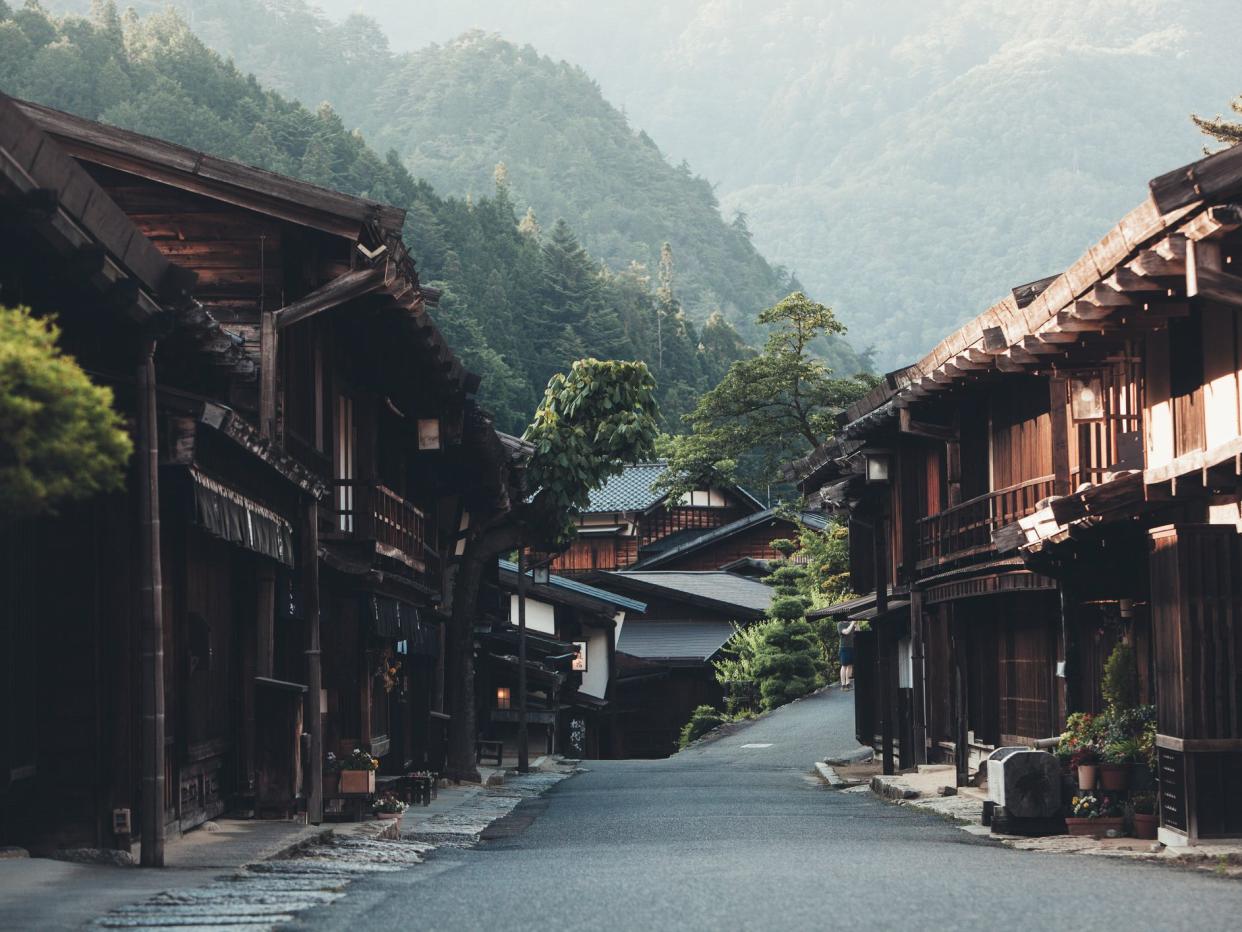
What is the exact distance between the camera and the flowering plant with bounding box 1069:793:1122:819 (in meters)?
17.0

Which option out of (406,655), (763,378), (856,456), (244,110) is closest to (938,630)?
(856,456)

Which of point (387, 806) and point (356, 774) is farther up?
point (356, 774)

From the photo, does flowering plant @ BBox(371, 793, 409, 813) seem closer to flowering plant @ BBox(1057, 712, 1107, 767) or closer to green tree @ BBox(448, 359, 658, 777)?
flowering plant @ BBox(1057, 712, 1107, 767)

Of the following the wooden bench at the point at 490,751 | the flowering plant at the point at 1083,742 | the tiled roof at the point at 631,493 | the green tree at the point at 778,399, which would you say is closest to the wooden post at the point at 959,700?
the flowering plant at the point at 1083,742

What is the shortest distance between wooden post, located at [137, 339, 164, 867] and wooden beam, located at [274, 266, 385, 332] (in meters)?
6.22

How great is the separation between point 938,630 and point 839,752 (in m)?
11.5

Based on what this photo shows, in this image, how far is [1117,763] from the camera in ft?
55.9

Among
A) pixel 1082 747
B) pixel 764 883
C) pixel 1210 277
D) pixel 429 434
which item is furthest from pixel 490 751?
pixel 1210 277

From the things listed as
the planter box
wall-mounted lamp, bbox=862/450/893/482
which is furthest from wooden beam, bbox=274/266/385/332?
wall-mounted lamp, bbox=862/450/893/482

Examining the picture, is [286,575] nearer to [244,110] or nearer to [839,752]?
[839,752]

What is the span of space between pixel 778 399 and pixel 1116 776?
40.5 metres

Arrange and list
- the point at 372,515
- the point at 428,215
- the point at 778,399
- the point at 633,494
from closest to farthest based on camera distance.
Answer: the point at 372,515 → the point at 778,399 → the point at 633,494 → the point at 428,215

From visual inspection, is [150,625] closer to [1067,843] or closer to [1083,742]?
[1067,843]

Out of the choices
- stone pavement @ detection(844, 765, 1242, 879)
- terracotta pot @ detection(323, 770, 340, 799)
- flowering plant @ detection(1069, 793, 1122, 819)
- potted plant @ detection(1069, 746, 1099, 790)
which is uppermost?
A: potted plant @ detection(1069, 746, 1099, 790)
